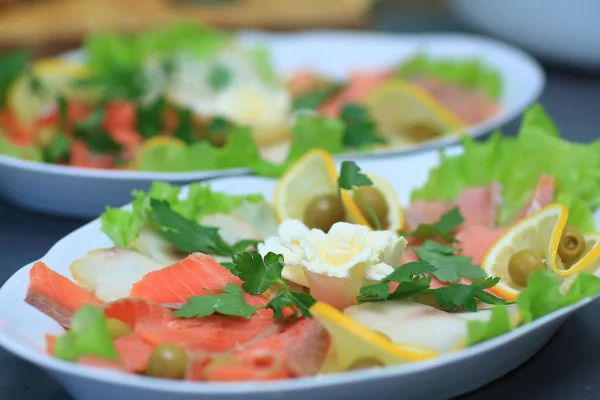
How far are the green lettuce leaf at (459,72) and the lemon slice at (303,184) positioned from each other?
98 centimetres

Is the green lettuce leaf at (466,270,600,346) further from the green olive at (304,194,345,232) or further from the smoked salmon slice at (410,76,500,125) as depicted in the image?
the smoked salmon slice at (410,76,500,125)

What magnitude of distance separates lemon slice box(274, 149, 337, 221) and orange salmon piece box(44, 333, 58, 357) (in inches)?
20.9

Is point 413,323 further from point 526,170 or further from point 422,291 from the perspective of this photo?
point 526,170

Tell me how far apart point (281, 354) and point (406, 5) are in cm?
320

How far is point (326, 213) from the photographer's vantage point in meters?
1.55

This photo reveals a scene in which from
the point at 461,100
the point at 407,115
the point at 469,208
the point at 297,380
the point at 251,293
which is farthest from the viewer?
the point at 461,100

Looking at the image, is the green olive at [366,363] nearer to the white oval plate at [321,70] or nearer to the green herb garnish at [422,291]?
the green herb garnish at [422,291]

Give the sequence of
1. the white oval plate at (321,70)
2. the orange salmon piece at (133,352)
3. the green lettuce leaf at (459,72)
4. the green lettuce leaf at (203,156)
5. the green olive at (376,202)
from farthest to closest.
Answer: the green lettuce leaf at (459,72)
the green lettuce leaf at (203,156)
the white oval plate at (321,70)
the green olive at (376,202)
the orange salmon piece at (133,352)

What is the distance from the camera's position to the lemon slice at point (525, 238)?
142 centimetres

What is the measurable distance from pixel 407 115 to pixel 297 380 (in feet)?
4.09

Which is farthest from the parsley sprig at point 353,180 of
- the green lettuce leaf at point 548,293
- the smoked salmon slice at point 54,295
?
the smoked salmon slice at point 54,295

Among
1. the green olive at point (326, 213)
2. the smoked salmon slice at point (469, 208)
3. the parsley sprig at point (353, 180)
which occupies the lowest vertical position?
the smoked salmon slice at point (469, 208)

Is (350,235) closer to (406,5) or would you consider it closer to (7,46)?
(7,46)

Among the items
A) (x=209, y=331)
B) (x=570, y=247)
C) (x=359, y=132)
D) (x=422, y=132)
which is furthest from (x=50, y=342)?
(x=422, y=132)
